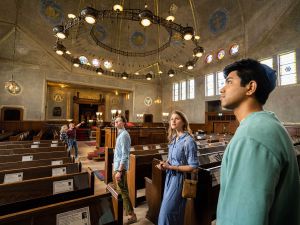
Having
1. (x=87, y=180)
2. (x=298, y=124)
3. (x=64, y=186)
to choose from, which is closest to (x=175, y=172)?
(x=87, y=180)

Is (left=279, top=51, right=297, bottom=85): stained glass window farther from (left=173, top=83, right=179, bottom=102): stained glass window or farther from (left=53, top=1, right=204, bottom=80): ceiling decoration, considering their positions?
(left=173, top=83, right=179, bottom=102): stained glass window

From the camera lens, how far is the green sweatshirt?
60 cm

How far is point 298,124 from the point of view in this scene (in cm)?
895

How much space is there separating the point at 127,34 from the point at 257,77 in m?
15.8

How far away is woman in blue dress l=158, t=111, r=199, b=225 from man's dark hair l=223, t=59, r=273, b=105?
1.06 metres

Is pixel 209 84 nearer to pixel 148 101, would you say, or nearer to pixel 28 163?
pixel 148 101

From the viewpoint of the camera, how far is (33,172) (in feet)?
7.43

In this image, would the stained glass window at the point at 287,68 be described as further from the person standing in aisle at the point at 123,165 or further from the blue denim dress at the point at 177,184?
the person standing in aisle at the point at 123,165

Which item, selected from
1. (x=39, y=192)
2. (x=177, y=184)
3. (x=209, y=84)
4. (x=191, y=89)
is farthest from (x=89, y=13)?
(x=191, y=89)

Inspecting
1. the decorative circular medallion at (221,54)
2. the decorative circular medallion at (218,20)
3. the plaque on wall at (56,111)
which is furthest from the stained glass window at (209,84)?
the plaque on wall at (56,111)

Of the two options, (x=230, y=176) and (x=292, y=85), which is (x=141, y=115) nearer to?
(x=292, y=85)

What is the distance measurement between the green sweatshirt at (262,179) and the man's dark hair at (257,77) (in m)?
0.17

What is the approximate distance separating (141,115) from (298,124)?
40.6 feet

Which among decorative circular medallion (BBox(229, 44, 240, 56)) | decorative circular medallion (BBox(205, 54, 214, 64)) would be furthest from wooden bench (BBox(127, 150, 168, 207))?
decorative circular medallion (BBox(205, 54, 214, 64))
